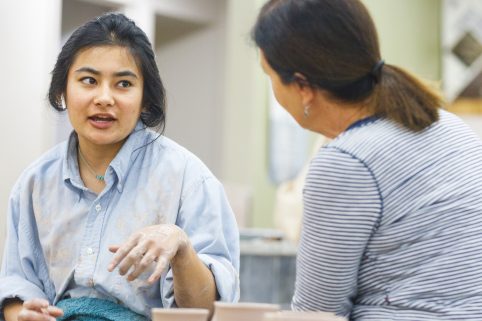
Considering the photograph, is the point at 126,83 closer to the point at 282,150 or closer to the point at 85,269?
the point at 85,269

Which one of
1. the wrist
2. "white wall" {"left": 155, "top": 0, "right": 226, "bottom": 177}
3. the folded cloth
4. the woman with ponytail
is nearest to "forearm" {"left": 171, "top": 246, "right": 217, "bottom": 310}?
the wrist

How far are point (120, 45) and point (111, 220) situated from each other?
0.39 m

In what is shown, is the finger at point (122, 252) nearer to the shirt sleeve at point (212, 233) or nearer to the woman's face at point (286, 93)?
the shirt sleeve at point (212, 233)

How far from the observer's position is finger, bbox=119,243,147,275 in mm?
1461

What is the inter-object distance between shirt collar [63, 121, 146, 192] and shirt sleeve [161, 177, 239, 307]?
0.54ft

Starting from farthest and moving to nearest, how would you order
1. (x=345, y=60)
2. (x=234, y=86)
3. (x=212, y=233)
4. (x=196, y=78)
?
(x=196, y=78) < (x=234, y=86) < (x=212, y=233) < (x=345, y=60)

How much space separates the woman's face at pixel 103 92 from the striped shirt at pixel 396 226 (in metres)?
0.53

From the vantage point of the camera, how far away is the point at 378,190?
1.51m

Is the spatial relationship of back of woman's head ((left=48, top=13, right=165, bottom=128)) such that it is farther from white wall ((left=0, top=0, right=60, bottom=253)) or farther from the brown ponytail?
white wall ((left=0, top=0, right=60, bottom=253))

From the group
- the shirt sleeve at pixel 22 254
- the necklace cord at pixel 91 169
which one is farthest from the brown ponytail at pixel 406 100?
the shirt sleeve at pixel 22 254

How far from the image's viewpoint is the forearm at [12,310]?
183cm

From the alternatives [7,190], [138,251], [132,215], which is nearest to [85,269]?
[132,215]

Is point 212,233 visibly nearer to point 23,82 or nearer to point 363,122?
point 363,122

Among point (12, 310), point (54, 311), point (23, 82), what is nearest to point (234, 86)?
point (23, 82)
